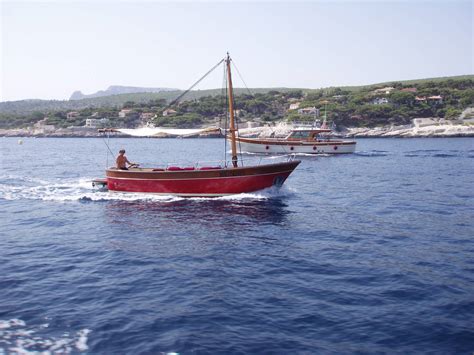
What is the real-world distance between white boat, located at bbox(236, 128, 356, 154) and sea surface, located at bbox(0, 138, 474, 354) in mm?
38051

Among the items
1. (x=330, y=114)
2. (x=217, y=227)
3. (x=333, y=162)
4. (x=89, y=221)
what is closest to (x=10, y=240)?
(x=89, y=221)

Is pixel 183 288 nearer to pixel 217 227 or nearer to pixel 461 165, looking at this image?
pixel 217 227

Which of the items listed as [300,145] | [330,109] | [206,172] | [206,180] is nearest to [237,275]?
[206,172]

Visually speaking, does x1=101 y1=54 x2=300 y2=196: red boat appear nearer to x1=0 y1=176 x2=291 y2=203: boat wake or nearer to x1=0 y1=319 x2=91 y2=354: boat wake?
x1=0 y1=176 x2=291 y2=203: boat wake

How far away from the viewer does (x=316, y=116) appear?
13262 cm

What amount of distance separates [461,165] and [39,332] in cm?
4679

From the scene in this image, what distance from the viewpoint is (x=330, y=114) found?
133m

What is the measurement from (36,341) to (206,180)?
703 inches

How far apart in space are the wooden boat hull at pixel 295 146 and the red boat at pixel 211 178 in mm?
37123

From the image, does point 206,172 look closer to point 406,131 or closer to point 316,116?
point 406,131

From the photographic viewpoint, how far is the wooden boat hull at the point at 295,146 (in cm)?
6575

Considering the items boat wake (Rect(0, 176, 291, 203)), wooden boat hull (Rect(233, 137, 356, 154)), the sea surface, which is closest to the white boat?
wooden boat hull (Rect(233, 137, 356, 154))

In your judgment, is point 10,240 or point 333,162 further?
point 333,162

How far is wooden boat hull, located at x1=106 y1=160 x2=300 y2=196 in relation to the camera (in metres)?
27.3
